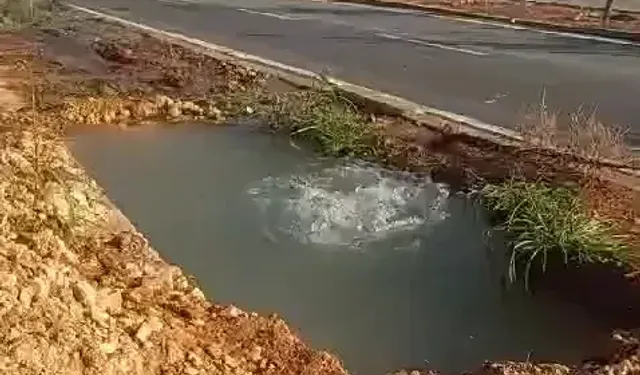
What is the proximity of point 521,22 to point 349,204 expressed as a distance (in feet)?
34.6

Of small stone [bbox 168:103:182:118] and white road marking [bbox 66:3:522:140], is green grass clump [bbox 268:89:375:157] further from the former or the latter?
small stone [bbox 168:103:182:118]

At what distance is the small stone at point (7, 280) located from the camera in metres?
5.05

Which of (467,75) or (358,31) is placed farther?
(358,31)

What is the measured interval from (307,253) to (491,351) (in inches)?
85.1

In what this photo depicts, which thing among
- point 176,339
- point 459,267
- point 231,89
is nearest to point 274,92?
point 231,89

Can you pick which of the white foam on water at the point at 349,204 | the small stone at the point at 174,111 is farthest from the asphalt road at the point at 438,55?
the small stone at the point at 174,111

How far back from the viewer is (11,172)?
755 cm

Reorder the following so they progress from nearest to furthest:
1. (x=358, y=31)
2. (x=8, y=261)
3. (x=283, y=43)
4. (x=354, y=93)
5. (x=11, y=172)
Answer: (x=8, y=261) → (x=11, y=172) → (x=354, y=93) → (x=283, y=43) → (x=358, y=31)

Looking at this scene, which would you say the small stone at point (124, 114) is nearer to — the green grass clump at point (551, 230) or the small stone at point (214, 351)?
the green grass clump at point (551, 230)

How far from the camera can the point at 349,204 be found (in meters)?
9.44

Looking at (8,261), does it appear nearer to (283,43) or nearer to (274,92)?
(274,92)

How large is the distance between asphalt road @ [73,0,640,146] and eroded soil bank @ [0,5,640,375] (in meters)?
1.41

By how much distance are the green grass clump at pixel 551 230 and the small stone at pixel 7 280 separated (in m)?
4.24

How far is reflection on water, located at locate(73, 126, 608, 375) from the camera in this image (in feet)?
22.7
